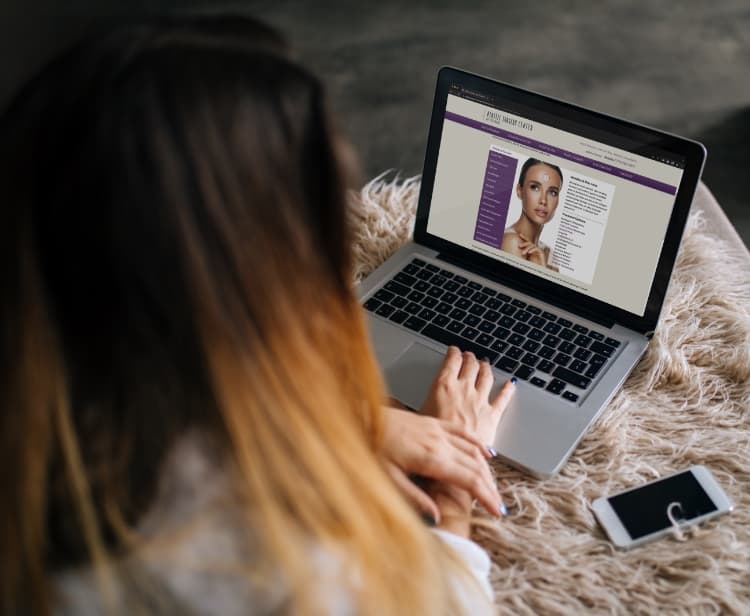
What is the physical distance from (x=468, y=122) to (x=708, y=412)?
0.46 metres

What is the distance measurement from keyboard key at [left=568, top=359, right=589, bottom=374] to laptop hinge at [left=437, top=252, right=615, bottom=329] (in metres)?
0.07

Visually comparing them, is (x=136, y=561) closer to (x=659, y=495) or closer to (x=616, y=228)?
(x=659, y=495)

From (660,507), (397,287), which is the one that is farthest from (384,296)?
(660,507)

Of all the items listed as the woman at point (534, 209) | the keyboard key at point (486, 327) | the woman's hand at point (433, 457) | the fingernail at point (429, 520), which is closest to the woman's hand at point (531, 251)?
the woman at point (534, 209)

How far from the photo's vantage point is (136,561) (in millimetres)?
572

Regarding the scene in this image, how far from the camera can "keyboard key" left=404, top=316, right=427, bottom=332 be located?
3.73 ft

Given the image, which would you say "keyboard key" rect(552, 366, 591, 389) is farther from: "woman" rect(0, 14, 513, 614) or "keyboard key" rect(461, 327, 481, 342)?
"woman" rect(0, 14, 513, 614)

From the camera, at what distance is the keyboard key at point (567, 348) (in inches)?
42.9

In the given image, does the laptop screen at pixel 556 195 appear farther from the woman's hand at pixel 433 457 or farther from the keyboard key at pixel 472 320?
the woman's hand at pixel 433 457

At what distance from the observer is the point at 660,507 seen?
919mm

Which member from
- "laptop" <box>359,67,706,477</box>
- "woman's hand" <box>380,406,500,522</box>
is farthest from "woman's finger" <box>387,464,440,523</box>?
"laptop" <box>359,67,706,477</box>

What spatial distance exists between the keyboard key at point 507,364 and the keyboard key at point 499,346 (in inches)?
0.5

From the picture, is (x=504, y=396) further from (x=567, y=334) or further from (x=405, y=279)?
(x=405, y=279)

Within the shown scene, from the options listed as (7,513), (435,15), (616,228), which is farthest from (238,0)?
(7,513)
